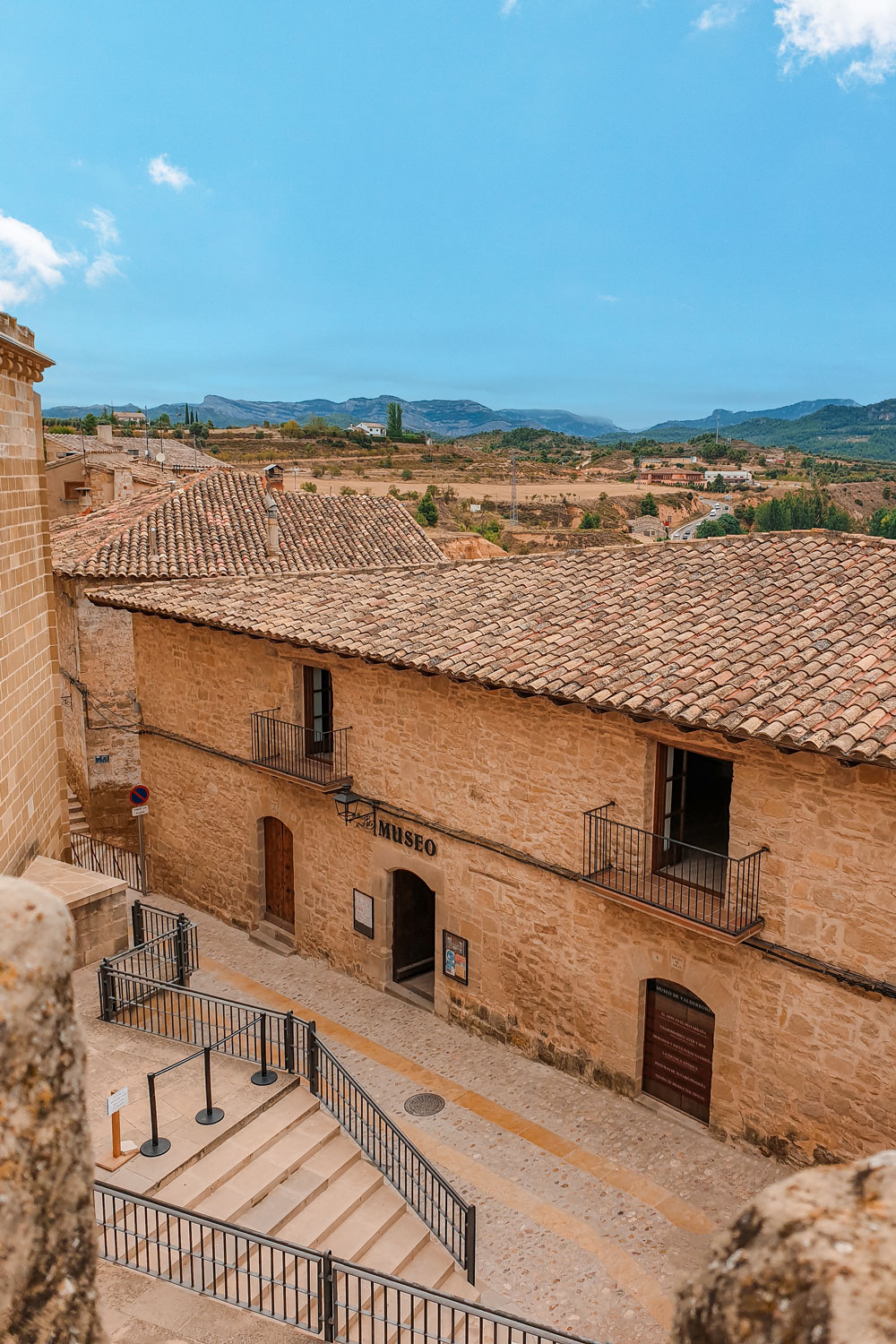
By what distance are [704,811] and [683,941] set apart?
3.05m

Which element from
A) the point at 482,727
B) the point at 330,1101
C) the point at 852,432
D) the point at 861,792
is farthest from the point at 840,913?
the point at 852,432

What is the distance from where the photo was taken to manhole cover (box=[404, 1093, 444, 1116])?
11.9 meters

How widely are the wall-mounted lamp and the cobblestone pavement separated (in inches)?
107

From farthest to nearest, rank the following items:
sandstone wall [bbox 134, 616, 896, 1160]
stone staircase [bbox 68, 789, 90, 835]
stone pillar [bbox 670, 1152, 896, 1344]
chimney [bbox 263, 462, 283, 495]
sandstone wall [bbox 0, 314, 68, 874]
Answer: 1. chimney [bbox 263, 462, 283, 495]
2. stone staircase [bbox 68, 789, 90, 835]
3. sandstone wall [bbox 0, 314, 68, 874]
4. sandstone wall [bbox 134, 616, 896, 1160]
5. stone pillar [bbox 670, 1152, 896, 1344]

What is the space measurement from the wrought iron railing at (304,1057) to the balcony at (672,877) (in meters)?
3.47

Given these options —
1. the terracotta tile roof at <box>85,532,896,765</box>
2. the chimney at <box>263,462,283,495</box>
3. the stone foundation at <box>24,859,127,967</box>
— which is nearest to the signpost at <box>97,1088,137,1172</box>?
the stone foundation at <box>24,859,127,967</box>

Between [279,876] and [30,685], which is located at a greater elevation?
[30,685]

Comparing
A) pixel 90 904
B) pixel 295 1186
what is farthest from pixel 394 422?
pixel 295 1186

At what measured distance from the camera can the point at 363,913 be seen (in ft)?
48.9

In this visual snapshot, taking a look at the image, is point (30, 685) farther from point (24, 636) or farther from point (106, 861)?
point (106, 861)

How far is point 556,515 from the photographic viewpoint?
60.9 meters

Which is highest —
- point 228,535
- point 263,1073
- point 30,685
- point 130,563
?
point 228,535

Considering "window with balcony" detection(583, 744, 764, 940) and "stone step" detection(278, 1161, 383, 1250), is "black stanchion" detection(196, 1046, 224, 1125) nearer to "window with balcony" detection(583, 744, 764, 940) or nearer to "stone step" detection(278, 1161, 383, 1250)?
"stone step" detection(278, 1161, 383, 1250)

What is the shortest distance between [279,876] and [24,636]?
698 centimetres
